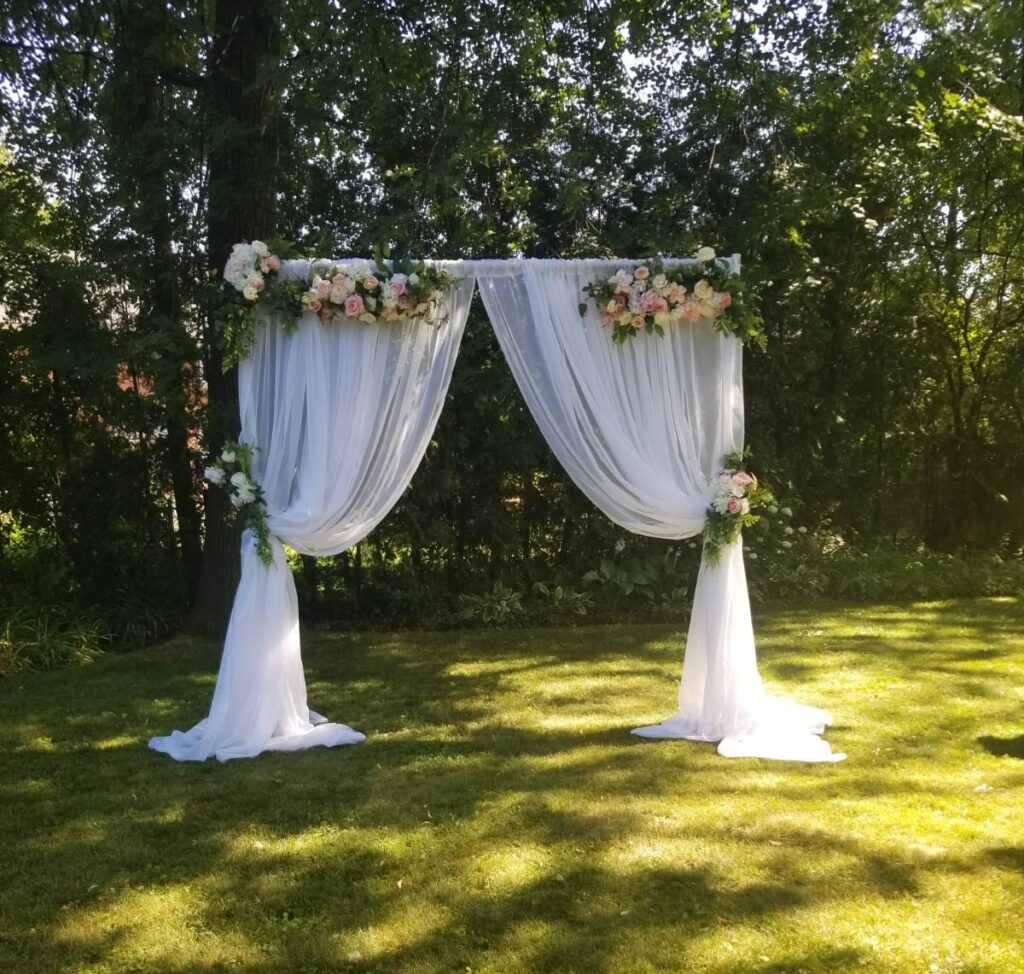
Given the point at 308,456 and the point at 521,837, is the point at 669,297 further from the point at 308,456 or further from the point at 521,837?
the point at 521,837

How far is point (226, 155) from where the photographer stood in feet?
20.4

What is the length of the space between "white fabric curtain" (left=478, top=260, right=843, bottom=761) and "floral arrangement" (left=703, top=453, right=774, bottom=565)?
58 mm

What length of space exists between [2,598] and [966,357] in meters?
8.64

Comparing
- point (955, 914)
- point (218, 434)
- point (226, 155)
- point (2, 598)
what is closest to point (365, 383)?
point (218, 434)

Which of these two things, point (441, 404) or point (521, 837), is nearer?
point (521, 837)

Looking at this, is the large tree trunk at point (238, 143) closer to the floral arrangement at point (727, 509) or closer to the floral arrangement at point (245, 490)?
the floral arrangement at point (245, 490)

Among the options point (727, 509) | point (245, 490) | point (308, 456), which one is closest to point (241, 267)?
point (308, 456)

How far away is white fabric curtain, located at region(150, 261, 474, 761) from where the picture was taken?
450 centimetres

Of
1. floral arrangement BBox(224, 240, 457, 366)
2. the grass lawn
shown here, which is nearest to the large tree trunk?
floral arrangement BBox(224, 240, 457, 366)

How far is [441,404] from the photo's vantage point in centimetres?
457

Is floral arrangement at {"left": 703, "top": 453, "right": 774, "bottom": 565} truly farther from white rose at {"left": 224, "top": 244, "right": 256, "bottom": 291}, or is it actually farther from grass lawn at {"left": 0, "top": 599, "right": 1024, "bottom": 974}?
white rose at {"left": 224, "top": 244, "right": 256, "bottom": 291}

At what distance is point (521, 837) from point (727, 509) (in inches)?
71.4

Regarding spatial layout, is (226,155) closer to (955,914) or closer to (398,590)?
(398,590)

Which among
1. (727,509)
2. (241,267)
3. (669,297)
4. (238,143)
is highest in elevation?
(238,143)
